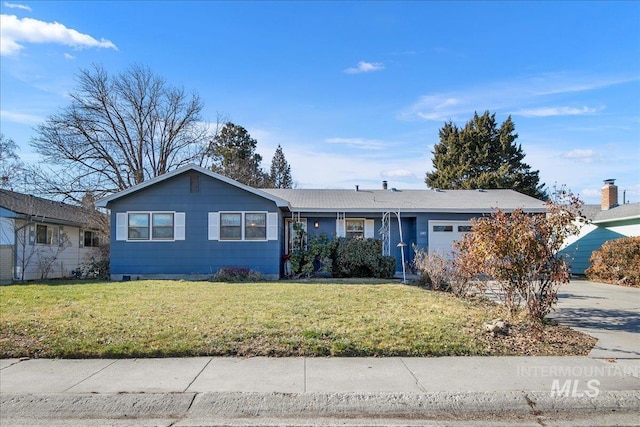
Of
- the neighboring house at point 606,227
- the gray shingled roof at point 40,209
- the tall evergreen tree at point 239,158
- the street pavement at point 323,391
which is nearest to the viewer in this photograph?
the street pavement at point 323,391

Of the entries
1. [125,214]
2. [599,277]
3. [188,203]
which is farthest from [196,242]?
[599,277]

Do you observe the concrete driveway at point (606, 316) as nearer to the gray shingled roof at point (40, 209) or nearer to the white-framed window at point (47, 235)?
the gray shingled roof at point (40, 209)

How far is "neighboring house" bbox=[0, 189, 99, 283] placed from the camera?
648 inches

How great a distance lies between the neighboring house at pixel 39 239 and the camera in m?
16.5

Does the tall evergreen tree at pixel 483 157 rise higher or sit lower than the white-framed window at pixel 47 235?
higher

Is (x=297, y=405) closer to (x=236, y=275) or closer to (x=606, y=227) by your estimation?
(x=236, y=275)

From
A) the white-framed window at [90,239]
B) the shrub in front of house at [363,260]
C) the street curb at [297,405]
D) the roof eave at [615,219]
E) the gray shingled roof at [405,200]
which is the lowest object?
the street curb at [297,405]

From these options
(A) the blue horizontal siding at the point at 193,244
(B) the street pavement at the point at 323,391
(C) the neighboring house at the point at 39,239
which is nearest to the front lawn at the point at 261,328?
(B) the street pavement at the point at 323,391

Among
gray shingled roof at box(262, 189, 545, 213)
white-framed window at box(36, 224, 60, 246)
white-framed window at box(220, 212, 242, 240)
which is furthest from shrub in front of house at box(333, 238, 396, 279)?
white-framed window at box(36, 224, 60, 246)

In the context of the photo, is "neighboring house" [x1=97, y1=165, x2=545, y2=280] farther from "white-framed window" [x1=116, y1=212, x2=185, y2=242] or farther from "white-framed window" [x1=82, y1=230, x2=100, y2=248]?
"white-framed window" [x1=82, y1=230, x2=100, y2=248]

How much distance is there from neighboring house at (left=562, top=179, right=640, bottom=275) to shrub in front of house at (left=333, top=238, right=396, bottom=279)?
7.54m

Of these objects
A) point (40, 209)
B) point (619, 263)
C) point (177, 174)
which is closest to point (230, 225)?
point (177, 174)

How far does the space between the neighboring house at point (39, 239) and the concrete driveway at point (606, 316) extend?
17.9 meters

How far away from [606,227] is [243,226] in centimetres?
1605
